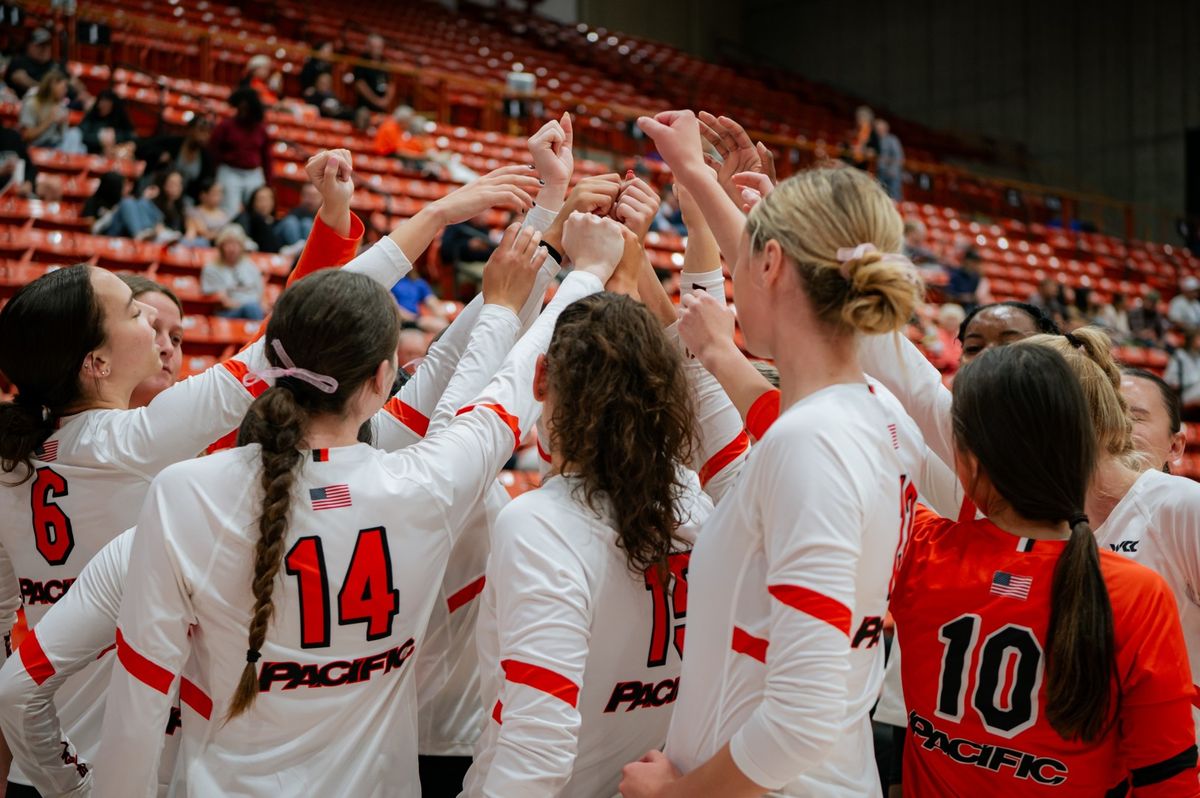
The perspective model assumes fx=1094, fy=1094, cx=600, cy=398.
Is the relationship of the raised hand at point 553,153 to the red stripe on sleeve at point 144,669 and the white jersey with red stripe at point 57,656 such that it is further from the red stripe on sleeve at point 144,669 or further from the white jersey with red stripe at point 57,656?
the red stripe on sleeve at point 144,669

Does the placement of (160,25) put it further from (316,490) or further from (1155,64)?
(1155,64)

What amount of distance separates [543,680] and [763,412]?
49 centimetres

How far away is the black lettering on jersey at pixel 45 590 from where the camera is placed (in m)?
1.95

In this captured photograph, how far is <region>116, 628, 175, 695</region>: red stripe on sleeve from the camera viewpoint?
153 cm

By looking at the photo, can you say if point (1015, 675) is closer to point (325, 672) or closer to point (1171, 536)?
point (1171, 536)

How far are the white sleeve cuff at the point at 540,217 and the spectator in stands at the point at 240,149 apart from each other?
637 cm

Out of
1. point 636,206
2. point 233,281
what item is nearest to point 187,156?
point 233,281

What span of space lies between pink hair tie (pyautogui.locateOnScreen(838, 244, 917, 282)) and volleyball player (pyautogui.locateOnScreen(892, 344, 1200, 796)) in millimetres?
252

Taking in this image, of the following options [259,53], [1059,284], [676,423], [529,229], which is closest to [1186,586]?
[676,423]

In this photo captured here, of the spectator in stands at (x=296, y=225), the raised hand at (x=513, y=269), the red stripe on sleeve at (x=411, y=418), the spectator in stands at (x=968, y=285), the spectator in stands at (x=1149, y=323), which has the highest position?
the raised hand at (x=513, y=269)

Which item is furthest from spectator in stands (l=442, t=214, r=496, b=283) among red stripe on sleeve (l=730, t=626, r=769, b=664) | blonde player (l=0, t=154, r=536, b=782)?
red stripe on sleeve (l=730, t=626, r=769, b=664)

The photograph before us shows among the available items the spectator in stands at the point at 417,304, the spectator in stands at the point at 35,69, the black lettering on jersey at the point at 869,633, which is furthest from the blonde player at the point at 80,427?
the spectator in stands at the point at 35,69

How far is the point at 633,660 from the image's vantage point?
1591mm

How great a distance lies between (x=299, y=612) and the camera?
5.15ft
